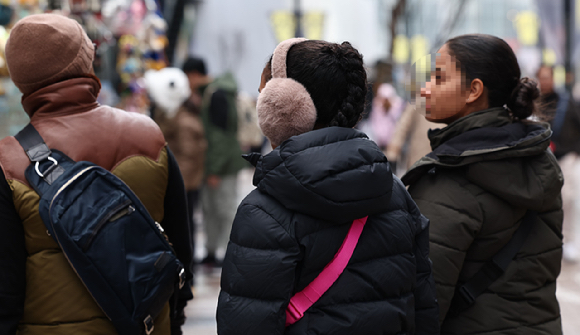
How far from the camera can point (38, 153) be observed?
1834mm

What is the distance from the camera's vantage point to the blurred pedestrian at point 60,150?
1807mm

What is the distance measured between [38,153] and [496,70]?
1.64 m

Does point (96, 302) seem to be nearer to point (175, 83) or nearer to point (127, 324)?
point (127, 324)

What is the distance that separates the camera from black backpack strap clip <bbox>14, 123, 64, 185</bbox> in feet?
5.92

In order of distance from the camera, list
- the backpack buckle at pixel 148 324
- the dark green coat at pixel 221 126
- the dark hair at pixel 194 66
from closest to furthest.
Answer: the backpack buckle at pixel 148 324, the dark green coat at pixel 221 126, the dark hair at pixel 194 66

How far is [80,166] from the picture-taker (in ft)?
6.01

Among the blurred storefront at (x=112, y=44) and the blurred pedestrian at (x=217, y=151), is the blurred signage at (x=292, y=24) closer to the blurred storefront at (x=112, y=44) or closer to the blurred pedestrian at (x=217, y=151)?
the blurred storefront at (x=112, y=44)

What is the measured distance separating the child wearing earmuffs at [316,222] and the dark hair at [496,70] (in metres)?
0.62

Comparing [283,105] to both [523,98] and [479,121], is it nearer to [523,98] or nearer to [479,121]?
[479,121]

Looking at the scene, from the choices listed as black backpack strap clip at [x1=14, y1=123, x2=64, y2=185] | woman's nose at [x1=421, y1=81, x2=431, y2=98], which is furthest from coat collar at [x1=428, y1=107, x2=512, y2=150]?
black backpack strap clip at [x1=14, y1=123, x2=64, y2=185]

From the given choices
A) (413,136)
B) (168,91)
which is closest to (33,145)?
(413,136)

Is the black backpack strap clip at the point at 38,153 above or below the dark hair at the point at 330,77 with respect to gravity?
Answer: below

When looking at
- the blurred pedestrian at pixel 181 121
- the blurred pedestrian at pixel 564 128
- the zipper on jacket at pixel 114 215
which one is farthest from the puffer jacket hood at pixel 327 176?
the blurred pedestrian at pixel 564 128

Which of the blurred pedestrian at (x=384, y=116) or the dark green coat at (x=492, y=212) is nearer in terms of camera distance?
the dark green coat at (x=492, y=212)
